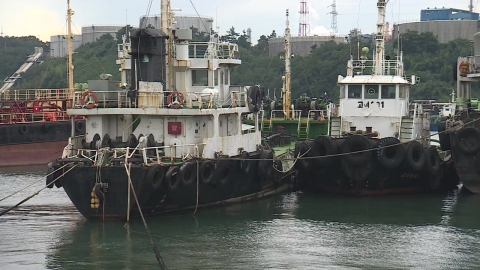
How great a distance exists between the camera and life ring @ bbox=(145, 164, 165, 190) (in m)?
23.2

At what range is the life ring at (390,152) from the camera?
28.1 metres

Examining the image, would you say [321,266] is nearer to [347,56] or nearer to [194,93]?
[194,93]

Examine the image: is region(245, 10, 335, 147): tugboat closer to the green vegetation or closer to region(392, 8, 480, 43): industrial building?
the green vegetation

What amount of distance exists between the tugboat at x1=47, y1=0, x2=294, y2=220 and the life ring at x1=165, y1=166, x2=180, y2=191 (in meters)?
0.03

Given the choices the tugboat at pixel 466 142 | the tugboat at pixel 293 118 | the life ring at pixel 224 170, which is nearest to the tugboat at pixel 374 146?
the tugboat at pixel 466 142

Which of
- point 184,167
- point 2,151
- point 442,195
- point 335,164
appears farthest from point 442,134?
point 2,151

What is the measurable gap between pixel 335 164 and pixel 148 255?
9.43m

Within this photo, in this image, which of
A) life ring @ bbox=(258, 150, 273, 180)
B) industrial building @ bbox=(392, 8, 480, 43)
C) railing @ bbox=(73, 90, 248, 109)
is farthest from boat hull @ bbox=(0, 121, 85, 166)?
industrial building @ bbox=(392, 8, 480, 43)

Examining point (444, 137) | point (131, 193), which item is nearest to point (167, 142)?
point (131, 193)

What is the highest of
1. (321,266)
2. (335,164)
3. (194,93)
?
(194,93)

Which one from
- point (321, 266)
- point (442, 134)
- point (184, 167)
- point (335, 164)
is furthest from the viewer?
Result: point (442, 134)

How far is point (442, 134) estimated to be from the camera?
3111 centimetres

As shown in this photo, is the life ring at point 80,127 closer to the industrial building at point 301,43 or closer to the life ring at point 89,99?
the life ring at point 89,99

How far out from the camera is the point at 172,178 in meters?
24.1
